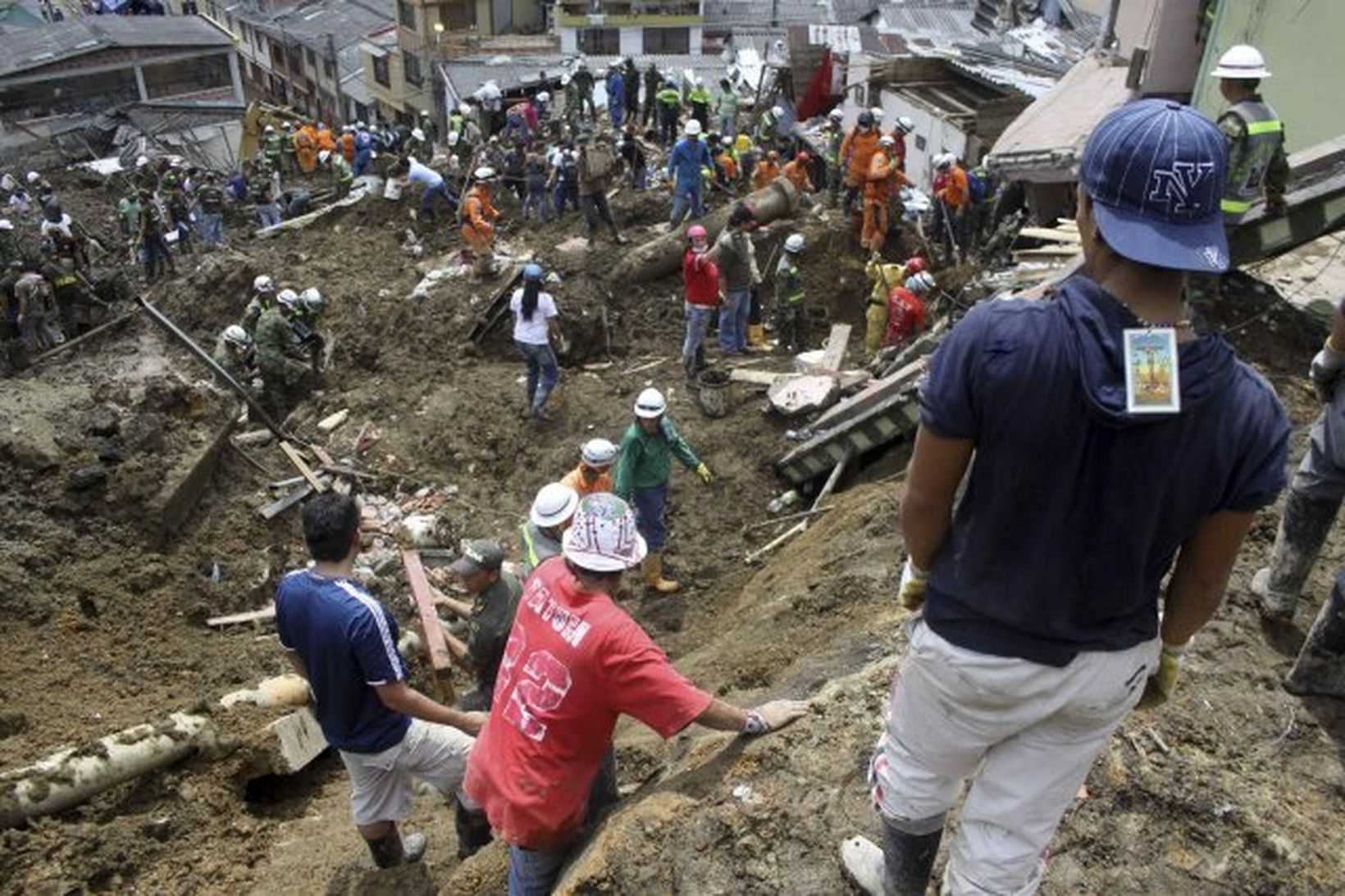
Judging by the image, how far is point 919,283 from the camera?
11312 millimetres

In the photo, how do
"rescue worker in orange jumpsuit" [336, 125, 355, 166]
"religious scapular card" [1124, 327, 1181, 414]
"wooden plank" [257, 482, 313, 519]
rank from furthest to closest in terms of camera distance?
1. "rescue worker in orange jumpsuit" [336, 125, 355, 166]
2. "wooden plank" [257, 482, 313, 519]
3. "religious scapular card" [1124, 327, 1181, 414]

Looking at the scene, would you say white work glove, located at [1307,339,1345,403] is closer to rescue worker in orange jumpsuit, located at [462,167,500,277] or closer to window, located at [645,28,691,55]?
rescue worker in orange jumpsuit, located at [462,167,500,277]

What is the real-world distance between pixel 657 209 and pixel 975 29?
2411cm

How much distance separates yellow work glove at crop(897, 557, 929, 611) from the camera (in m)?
2.42

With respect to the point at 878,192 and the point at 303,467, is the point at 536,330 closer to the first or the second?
the point at 303,467

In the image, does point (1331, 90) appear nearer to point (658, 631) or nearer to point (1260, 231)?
point (1260, 231)

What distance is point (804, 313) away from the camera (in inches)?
507

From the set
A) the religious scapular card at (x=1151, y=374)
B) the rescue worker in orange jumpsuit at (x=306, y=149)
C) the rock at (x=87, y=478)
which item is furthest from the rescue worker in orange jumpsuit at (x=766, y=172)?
the religious scapular card at (x=1151, y=374)

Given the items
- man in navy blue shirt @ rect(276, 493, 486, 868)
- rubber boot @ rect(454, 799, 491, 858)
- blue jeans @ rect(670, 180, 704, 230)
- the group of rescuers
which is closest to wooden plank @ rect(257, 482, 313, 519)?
man in navy blue shirt @ rect(276, 493, 486, 868)

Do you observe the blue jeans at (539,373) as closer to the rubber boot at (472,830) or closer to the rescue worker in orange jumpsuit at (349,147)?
the rubber boot at (472,830)

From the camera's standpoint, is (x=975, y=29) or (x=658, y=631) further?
(x=975, y=29)

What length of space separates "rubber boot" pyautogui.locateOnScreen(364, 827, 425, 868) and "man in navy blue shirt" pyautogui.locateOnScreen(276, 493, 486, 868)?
2.8 inches

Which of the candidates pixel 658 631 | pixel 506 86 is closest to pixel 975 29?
pixel 506 86

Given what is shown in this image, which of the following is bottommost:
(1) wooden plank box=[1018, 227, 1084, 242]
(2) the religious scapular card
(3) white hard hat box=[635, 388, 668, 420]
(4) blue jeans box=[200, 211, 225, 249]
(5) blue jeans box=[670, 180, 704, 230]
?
(4) blue jeans box=[200, 211, 225, 249]
